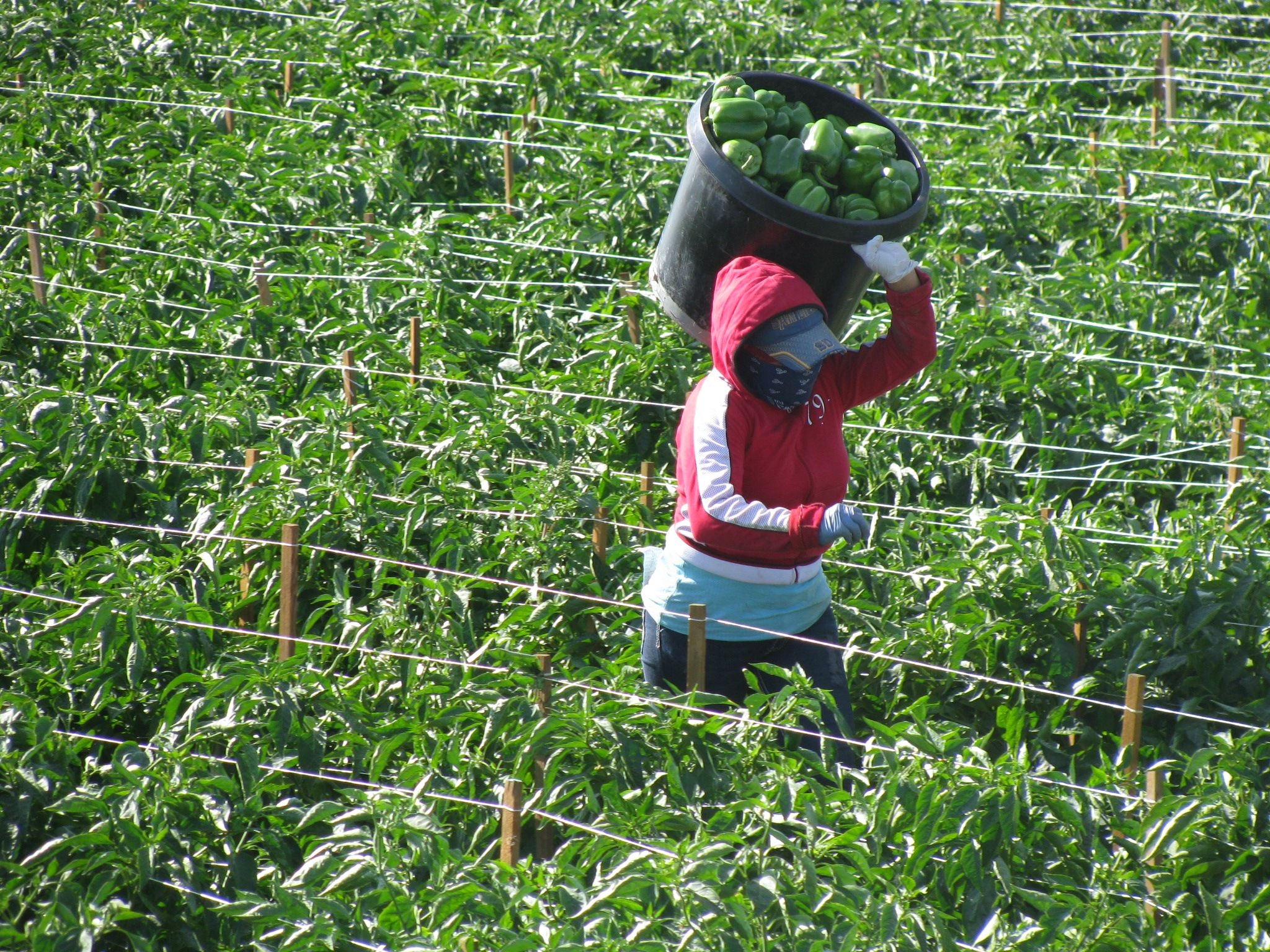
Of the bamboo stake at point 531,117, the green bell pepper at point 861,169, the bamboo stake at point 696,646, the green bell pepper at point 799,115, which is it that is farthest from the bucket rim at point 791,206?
the bamboo stake at point 531,117

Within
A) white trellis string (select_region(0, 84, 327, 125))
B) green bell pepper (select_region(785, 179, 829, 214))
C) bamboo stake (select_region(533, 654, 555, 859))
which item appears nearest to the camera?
bamboo stake (select_region(533, 654, 555, 859))

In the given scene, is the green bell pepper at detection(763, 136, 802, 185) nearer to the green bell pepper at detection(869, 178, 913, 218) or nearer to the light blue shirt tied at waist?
the green bell pepper at detection(869, 178, 913, 218)

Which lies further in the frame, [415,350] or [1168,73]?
[1168,73]

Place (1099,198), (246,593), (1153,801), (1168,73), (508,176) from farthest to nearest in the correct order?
(1168,73)
(508,176)
(1099,198)
(246,593)
(1153,801)

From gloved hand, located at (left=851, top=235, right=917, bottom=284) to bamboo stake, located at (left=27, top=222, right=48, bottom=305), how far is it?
10.5 feet

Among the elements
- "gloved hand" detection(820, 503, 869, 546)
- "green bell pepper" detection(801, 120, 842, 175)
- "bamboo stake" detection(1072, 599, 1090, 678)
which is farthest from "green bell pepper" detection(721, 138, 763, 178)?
"bamboo stake" detection(1072, 599, 1090, 678)

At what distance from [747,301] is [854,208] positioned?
436 millimetres

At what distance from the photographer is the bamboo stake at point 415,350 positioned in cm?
474

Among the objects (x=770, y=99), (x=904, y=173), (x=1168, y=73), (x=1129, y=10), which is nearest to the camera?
(x=904, y=173)

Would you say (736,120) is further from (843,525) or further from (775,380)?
(843,525)

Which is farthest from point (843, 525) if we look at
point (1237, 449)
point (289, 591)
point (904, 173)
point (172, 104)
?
point (172, 104)

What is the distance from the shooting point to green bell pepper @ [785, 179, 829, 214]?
3.41 meters

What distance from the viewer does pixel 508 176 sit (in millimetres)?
6234

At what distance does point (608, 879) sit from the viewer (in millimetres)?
2559
